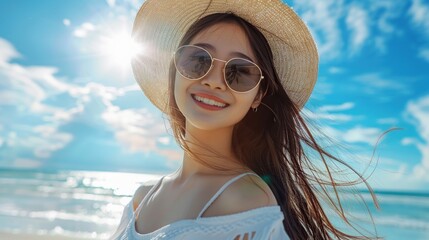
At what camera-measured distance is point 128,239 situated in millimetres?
2273

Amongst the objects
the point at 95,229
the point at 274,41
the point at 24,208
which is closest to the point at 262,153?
the point at 274,41

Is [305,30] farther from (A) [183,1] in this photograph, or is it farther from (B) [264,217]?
(B) [264,217]

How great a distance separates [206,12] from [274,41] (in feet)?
1.37

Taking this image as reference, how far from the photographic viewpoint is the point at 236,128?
2494 millimetres

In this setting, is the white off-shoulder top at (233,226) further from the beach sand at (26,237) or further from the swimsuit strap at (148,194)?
the beach sand at (26,237)

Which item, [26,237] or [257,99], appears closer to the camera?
[257,99]

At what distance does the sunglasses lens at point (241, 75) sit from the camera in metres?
2.15

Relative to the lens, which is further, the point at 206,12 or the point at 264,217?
the point at 206,12

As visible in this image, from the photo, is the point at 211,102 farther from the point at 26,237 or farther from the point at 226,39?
the point at 26,237

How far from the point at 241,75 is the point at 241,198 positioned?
602 mm

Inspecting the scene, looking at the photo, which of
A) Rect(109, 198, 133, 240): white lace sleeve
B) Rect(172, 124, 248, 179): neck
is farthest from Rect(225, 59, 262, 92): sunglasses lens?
Rect(109, 198, 133, 240): white lace sleeve

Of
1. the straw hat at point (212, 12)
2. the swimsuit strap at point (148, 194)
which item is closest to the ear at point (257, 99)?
the straw hat at point (212, 12)

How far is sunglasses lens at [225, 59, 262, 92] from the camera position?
2.15m

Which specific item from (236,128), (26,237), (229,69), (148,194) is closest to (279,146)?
(236,128)
